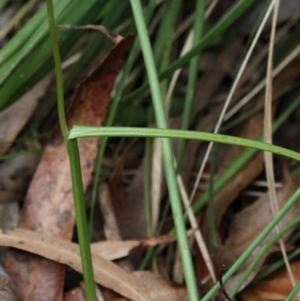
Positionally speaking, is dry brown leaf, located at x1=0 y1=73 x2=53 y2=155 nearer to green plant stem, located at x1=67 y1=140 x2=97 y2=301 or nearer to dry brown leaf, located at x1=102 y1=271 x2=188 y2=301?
dry brown leaf, located at x1=102 y1=271 x2=188 y2=301

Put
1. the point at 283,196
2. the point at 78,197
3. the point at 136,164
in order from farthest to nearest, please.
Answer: the point at 136,164 → the point at 283,196 → the point at 78,197

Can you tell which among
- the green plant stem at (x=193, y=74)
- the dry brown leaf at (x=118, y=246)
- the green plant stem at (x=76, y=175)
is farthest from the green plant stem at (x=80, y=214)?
the green plant stem at (x=193, y=74)

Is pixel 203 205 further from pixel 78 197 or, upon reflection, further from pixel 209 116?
pixel 78 197

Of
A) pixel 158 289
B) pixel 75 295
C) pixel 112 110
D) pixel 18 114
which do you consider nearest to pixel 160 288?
pixel 158 289

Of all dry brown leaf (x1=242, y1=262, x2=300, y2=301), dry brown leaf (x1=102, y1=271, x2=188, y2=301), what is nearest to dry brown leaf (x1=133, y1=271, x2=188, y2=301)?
dry brown leaf (x1=102, y1=271, x2=188, y2=301)

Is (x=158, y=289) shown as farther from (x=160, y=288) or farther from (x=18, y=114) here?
(x=18, y=114)

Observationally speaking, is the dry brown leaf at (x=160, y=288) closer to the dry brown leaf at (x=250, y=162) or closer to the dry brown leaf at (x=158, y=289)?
the dry brown leaf at (x=158, y=289)

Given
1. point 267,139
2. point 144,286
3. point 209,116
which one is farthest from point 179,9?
point 144,286
